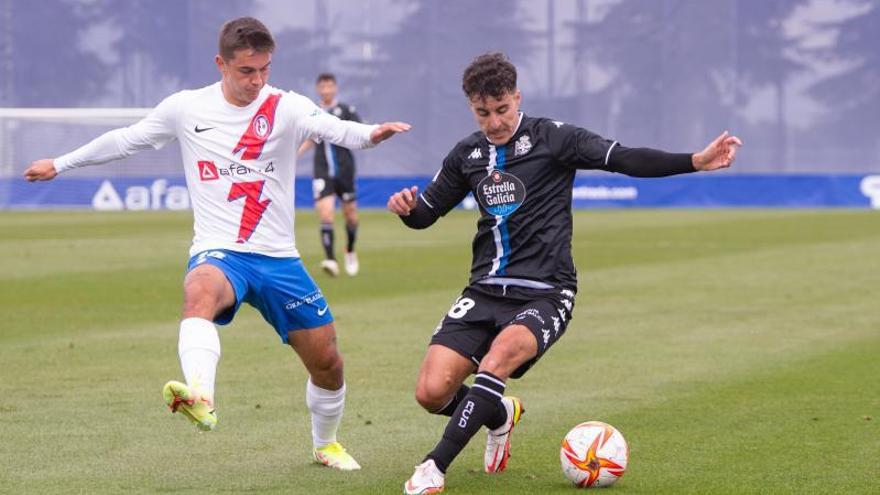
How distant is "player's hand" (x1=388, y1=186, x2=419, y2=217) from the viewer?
7.50m

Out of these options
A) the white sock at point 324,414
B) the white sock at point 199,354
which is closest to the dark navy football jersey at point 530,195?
the white sock at point 324,414

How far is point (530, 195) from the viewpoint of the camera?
748cm

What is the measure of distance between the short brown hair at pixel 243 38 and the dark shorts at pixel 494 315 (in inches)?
62.4

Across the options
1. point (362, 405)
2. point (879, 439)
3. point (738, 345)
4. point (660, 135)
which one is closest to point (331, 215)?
point (738, 345)

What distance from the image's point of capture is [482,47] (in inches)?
1959

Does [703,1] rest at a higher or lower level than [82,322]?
higher

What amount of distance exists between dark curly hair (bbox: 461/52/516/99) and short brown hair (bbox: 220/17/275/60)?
968mm

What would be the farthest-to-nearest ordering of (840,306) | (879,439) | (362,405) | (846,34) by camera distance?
(846,34) < (840,306) < (362,405) < (879,439)

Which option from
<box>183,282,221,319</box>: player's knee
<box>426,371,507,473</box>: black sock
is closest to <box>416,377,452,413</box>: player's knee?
<box>426,371,507,473</box>: black sock

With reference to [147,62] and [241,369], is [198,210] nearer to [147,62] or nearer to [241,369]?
[241,369]

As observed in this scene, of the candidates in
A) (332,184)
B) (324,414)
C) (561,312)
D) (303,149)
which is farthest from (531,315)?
(332,184)

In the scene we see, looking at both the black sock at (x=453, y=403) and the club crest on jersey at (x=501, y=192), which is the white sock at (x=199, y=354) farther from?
the club crest on jersey at (x=501, y=192)

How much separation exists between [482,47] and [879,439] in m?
42.2

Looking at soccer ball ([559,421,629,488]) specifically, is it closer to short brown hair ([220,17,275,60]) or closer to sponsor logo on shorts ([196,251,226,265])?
sponsor logo on shorts ([196,251,226,265])
